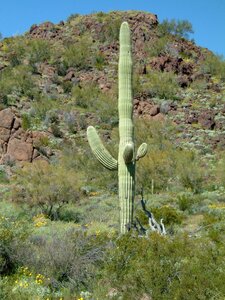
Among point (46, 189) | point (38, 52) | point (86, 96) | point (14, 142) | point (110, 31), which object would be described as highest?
point (110, 31)

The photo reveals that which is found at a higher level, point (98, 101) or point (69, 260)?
point (98, 101)

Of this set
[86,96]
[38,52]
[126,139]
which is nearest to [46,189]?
[126,139]

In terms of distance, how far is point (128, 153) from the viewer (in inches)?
404

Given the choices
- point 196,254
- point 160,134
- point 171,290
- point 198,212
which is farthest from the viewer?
point 160,134

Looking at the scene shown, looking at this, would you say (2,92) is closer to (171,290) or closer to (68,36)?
(68,36)

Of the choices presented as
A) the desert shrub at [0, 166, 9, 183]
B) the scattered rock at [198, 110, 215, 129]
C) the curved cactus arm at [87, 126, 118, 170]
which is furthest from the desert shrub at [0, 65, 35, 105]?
the curved cactus arm at [87, 126, 118, 170]

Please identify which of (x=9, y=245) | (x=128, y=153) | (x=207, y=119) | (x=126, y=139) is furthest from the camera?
(x=207, y=119)

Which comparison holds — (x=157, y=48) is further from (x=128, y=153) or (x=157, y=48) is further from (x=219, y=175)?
(x=128, y=153)

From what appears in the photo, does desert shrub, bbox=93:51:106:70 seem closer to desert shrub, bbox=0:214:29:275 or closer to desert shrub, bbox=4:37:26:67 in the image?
desert shrub, bbox=4:37:26:67

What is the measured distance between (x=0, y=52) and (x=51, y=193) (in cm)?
3089

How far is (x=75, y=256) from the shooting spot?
7.79 metres

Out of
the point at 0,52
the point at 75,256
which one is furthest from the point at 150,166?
the point at 0,52

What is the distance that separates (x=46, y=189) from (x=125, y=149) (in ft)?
24.6

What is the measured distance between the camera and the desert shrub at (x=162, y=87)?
3703 centimetres
